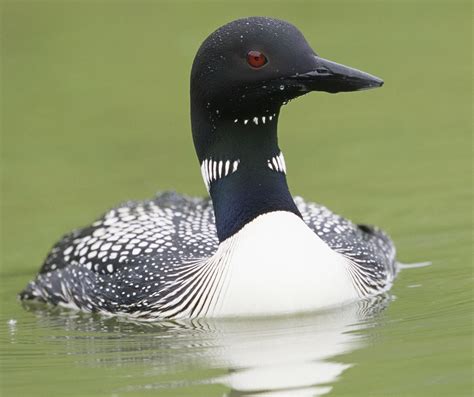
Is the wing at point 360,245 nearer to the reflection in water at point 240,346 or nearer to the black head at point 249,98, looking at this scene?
the reflection in water at point 240,346

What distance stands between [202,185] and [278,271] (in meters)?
3.26

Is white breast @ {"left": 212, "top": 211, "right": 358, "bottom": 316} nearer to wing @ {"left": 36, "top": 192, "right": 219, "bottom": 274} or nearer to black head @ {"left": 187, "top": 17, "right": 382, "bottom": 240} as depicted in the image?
black head @ {"left": 187, "top": 17, "right": 382, "bottom": 240}

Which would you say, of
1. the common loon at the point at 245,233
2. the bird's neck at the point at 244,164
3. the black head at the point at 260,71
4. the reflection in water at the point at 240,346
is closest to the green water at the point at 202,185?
the reflection in water at the point at 240,346

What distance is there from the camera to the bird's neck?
664 centimetres

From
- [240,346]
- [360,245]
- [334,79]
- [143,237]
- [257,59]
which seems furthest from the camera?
[360,245]

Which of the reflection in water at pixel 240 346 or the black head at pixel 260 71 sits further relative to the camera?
the black head at pixel 260 71

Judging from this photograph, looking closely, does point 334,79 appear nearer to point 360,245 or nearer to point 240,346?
point 240,346

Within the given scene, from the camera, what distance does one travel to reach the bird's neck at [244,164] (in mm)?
6641

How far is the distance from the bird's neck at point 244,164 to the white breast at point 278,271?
0.23 feet

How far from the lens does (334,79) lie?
249 inches

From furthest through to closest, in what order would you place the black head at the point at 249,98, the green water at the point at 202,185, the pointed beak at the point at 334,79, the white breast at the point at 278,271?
the white breast at the point at 278,271 → the black head at the point at 249,98 → the pointed beak at the point at 334,79 → the green water at the point at 202,185

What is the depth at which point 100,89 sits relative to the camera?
12367 mm

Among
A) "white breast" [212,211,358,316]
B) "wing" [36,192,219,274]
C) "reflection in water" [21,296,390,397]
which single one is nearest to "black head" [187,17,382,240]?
"white breast" [212,211,358,316]

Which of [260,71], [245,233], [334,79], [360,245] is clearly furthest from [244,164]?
[360,245]
